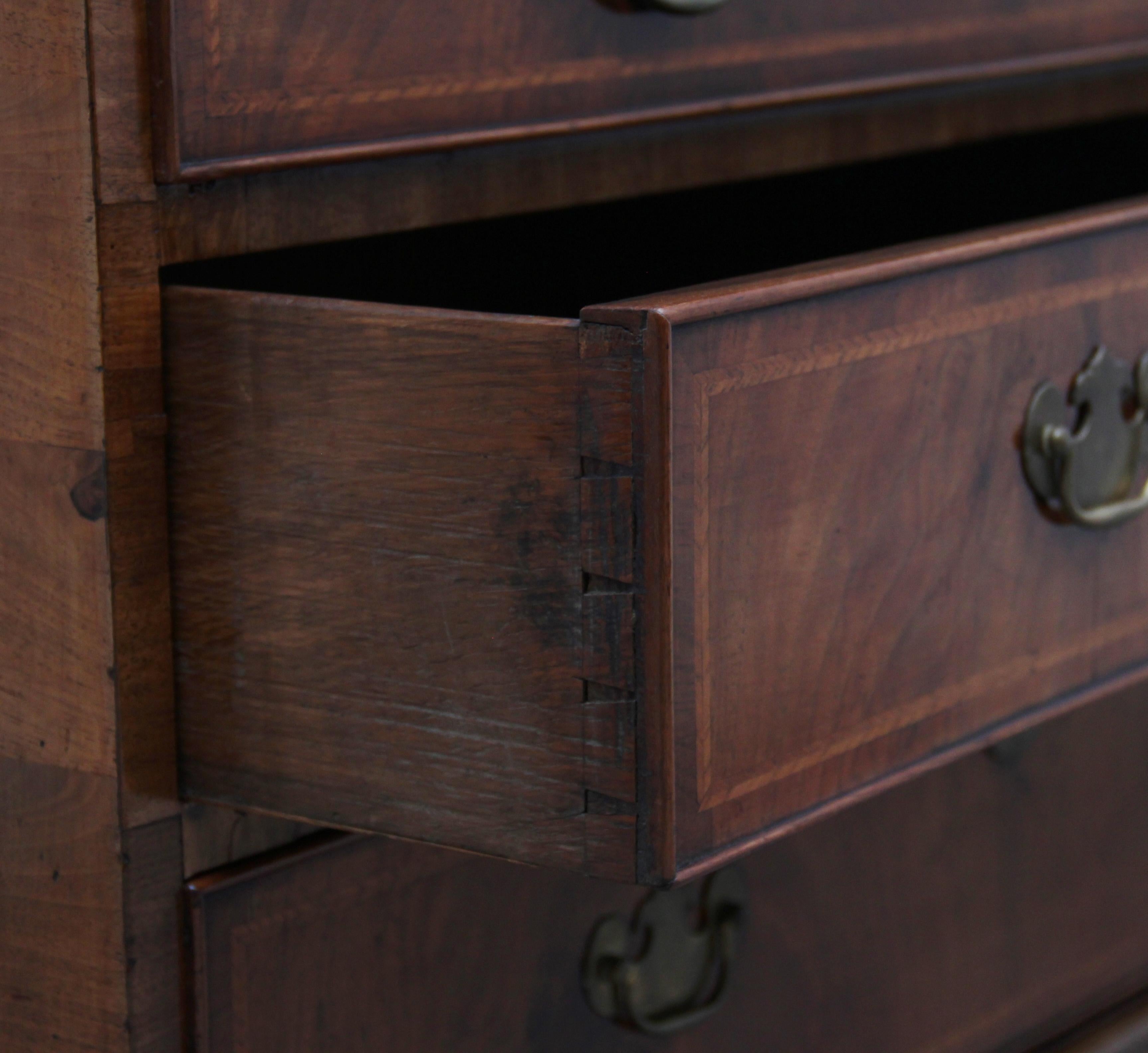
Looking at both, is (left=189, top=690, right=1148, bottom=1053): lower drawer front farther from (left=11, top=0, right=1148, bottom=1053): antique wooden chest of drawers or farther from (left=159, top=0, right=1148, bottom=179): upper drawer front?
(left=159, top=0, right=1148, bottom=179): upper drawer front

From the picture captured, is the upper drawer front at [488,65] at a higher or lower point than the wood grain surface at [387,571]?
higher

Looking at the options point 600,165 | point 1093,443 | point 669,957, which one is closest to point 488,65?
point 600,165

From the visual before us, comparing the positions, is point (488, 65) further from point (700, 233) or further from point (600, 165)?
point (700, 233)

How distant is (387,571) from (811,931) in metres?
0.37

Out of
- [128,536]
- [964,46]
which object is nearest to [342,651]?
[128,536]

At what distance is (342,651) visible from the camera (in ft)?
1.63

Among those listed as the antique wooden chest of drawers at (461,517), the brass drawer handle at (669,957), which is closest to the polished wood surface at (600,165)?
the antique wooden chest of drawers at (461,517)

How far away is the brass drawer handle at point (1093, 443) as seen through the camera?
1.84 ft

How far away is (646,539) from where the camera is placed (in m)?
0.44

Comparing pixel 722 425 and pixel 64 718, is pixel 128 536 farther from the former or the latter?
pixel 722 425

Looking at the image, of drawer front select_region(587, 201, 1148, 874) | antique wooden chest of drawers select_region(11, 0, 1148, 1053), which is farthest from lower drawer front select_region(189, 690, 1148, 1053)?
drawer front select_region(587, 201, 1148, 874)

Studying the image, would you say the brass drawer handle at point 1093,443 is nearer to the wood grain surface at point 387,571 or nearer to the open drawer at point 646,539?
the open drawer at point 646,539

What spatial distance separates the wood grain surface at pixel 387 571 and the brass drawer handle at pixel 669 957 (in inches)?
8.4

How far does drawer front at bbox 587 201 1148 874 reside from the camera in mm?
450
